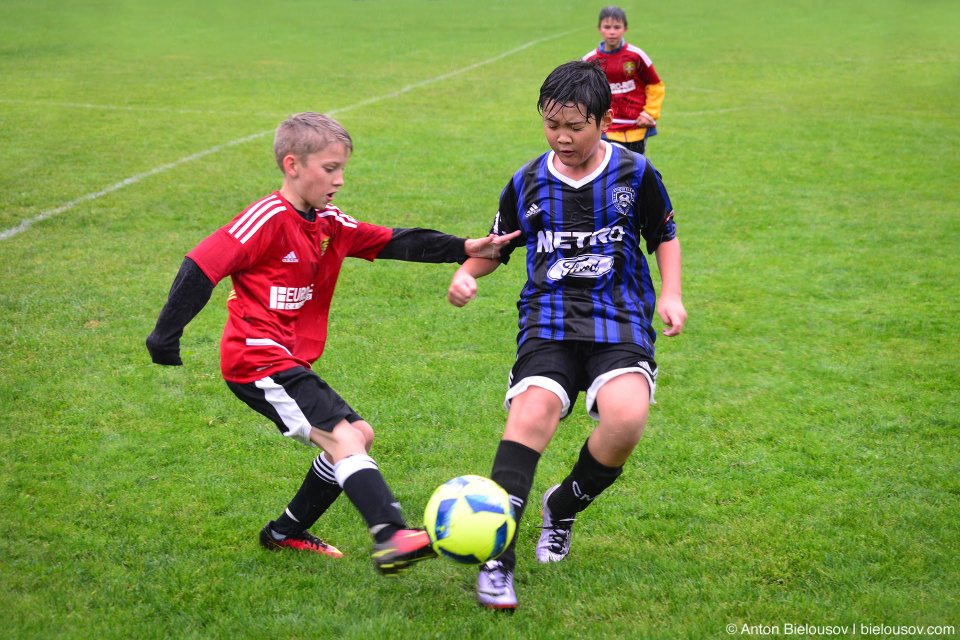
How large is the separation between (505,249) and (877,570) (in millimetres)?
1939

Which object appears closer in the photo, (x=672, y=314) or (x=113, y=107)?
(x=672, y=314)

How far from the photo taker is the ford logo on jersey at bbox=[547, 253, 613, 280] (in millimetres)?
3277

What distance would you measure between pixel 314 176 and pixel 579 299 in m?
1.10

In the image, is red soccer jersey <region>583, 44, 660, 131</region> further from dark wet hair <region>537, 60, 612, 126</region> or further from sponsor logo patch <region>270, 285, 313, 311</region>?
sponsor logo patch <region>270, 285, 313, 311</region>

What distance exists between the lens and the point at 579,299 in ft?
10.7

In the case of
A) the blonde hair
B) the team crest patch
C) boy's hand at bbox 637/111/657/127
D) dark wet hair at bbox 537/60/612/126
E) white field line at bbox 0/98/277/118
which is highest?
dark wet hair at bbox 537/60/612/126

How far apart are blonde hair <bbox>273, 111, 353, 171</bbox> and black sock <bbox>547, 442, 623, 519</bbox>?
4.93 feet

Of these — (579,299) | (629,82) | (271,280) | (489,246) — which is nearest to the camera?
(271,280)

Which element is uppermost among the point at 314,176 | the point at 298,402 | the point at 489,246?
the point at 314,176

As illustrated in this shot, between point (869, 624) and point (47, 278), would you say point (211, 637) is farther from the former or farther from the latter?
point (47, 278)

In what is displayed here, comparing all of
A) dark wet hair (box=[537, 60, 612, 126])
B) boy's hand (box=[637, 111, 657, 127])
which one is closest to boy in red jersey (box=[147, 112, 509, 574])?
dark wet hair (box=[537, 60, 612, 126])

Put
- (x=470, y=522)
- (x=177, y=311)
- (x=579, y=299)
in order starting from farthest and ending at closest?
(x=579, y=299) → (x=177, y=311) → (x=470, y=522)

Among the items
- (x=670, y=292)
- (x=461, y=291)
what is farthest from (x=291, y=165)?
(x=670, y=292)

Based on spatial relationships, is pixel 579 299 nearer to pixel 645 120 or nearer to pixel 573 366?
pixel 573 366
